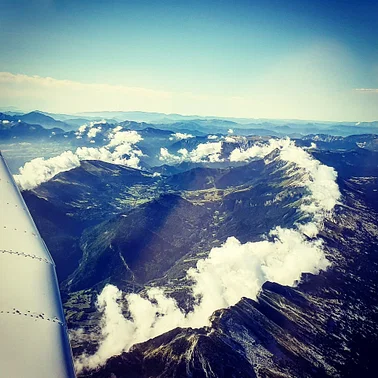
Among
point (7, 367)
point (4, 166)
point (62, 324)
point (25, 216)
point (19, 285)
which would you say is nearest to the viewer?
point (7, 367)

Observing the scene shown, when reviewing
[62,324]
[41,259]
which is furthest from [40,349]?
[41,259]

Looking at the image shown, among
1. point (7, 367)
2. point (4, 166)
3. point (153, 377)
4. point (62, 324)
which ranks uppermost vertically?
point (4, 166)

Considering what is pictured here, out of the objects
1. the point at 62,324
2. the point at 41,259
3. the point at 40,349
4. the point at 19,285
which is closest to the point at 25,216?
the point at 41,259

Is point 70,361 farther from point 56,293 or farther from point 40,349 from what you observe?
point 56,293

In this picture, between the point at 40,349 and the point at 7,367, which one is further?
the point at 40,349

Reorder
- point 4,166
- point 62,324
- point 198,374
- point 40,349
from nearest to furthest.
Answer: point 40,349, point 62,324, point 4,166, point 198,374

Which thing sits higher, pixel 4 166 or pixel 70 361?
pixel 4 166
